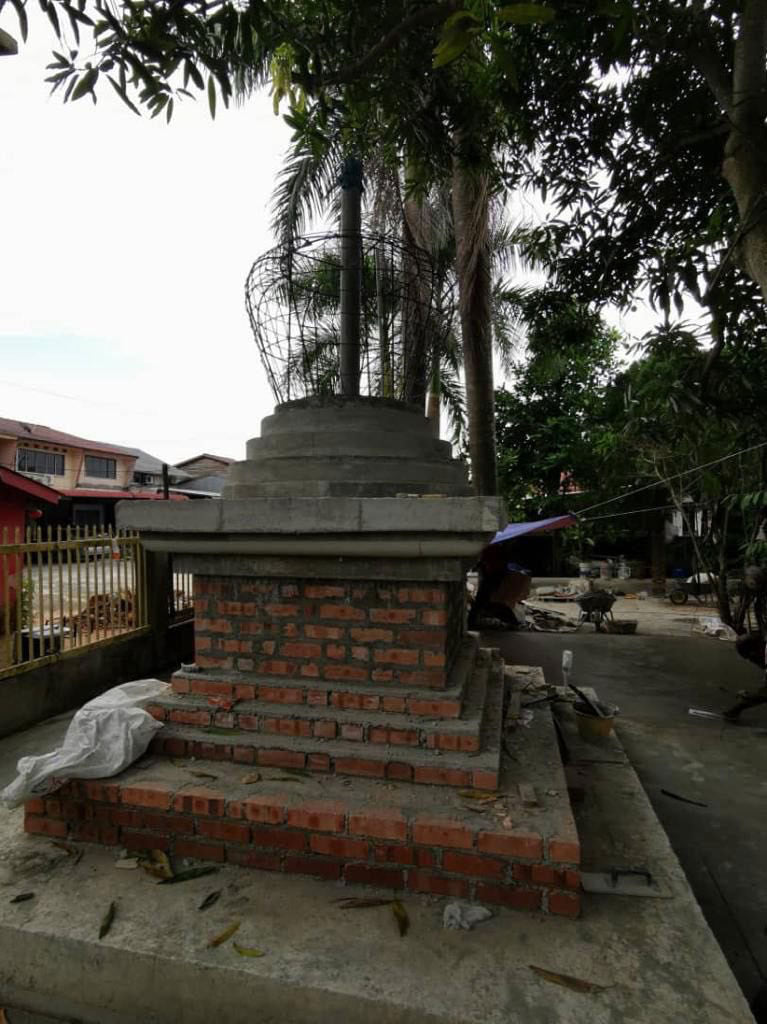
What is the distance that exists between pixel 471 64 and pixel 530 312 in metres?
2.12

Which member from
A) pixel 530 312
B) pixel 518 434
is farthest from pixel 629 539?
pixel 530 312

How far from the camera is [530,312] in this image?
18.0 feet

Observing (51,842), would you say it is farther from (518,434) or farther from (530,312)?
(518,434)

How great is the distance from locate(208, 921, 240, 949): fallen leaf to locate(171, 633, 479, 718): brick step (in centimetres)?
94

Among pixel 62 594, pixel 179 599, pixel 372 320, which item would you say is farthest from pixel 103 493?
pixel 372 320

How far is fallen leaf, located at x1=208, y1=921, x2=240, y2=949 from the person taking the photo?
78.6 inches

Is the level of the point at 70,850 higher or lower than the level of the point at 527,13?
lower

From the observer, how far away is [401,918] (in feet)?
6.95

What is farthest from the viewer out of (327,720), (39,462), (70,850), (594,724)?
(39,462)

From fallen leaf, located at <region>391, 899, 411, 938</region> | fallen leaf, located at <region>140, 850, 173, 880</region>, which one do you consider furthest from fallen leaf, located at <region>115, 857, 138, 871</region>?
fallen leaf, located at <region>391, 899, 411, 938</region>

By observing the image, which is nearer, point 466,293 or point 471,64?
point 471,64

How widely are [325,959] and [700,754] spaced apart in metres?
3.71

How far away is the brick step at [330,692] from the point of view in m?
2.70

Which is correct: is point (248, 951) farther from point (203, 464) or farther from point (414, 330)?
point (203, 464)
